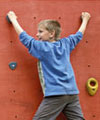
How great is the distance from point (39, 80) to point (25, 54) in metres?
0.20

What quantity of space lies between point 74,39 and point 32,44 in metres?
0.29

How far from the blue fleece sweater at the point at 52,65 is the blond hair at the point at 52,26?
0.07 metres

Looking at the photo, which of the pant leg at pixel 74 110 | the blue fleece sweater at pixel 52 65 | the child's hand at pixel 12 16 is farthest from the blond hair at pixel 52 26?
the pant leg at pixel 74 110

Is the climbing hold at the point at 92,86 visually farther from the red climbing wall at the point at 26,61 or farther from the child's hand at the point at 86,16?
the child's hand at the point at 86,16

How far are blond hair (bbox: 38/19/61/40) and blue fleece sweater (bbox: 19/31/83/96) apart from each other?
0.24 feet

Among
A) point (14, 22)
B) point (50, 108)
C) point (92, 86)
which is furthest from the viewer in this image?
point (92, 86)

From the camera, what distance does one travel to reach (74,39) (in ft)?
5.42

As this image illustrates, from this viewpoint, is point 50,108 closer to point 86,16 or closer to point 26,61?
point 26,61

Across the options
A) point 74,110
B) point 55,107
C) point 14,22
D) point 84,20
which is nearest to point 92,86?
point 74,110

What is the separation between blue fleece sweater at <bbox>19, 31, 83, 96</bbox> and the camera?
152 centimetres

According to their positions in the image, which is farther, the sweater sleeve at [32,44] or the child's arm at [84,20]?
the child's arm at [84,20]

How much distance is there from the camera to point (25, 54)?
170 cm

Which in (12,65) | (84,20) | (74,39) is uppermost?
(84,20)

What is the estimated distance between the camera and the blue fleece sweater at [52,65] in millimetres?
1519
